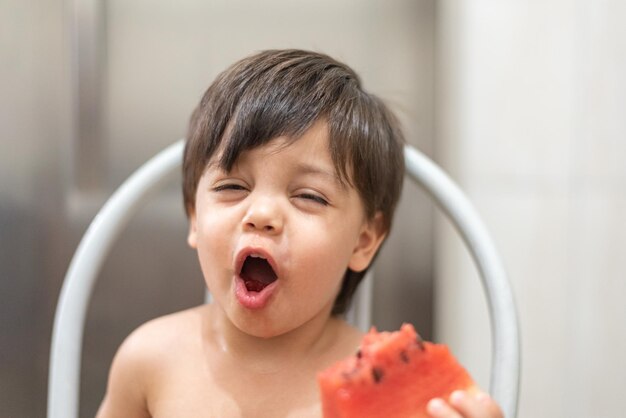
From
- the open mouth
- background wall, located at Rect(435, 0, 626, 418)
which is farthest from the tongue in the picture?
background wall, located at Rect(435, 0, 626, 418)

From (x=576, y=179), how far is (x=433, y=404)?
35 centimetres

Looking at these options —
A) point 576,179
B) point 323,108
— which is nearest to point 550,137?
point 576,179

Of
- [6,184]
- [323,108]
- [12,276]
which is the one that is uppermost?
[323,108]

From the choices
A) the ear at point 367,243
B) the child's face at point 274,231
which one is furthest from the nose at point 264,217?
the ear at point 367,243

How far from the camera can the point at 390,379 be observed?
0.40 m

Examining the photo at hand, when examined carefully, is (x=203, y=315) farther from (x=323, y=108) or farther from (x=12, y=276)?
(x=12, y=276)

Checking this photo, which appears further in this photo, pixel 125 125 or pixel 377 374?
pixel 125 125

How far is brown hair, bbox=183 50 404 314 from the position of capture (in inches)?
19.8

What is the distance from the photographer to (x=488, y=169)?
0.79 metres

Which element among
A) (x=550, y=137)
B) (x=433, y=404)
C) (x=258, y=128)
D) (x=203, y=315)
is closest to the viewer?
(x=433, y=404)

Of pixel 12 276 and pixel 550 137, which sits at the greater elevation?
pixel 550 137

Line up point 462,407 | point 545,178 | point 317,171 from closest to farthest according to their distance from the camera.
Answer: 1. point 462,407
2. point 317,171
3. point 545,178

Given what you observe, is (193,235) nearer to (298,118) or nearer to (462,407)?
(298,118)

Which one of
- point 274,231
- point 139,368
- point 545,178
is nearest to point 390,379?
point 274,231
